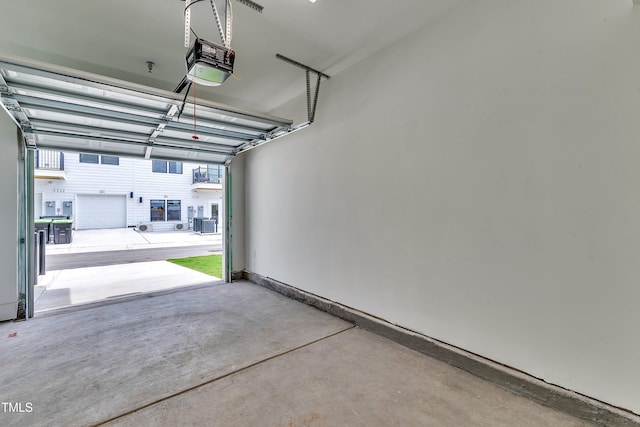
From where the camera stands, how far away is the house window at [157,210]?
17.3 metres

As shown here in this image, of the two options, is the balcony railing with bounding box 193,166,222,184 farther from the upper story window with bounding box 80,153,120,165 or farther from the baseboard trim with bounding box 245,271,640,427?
the baseboard trim with bounding box 245,271,640,427

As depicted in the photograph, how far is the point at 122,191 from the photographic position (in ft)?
53.5

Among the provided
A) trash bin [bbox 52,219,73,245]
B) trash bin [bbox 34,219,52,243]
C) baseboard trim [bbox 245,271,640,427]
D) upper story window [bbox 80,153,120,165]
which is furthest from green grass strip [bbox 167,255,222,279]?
upper story window [bbox 80,153,120,165]

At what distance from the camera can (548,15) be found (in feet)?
6.33

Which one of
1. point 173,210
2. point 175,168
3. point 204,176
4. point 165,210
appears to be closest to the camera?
point 165,210

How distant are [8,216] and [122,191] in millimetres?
15204

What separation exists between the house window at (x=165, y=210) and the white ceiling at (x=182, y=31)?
628 inches

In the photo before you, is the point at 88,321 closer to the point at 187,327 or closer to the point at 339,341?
the point at 187,327

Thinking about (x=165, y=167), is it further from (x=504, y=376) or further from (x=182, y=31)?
(x=504, y=376)

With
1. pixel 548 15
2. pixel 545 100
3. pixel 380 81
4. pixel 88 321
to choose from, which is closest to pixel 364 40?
pixel 380 81

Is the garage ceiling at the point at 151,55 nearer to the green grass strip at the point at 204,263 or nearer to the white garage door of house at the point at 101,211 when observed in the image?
the green grass strip at the point at 204,263

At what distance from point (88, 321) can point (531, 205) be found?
4.86 metres

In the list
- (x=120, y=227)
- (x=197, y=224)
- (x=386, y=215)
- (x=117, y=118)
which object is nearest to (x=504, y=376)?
(x=386, y=215)

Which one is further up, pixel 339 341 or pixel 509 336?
pixel 509 336
